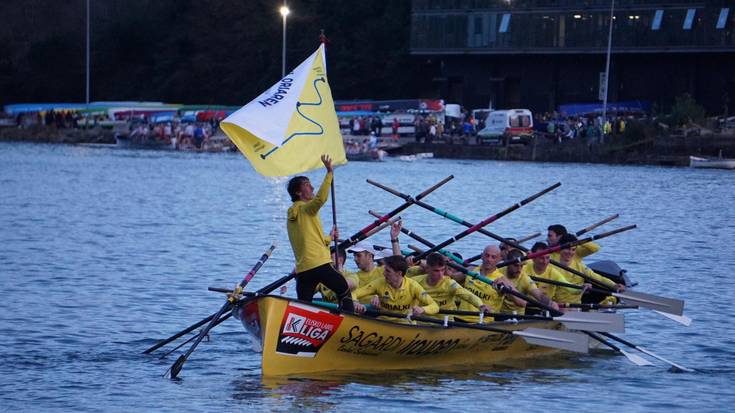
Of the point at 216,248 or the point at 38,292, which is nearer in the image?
the point at 38,292

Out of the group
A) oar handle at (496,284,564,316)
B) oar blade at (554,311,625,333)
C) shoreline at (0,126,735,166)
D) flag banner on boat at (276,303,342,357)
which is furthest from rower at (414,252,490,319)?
shoreline at (0,126,735,166)

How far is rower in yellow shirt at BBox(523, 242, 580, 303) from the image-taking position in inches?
803

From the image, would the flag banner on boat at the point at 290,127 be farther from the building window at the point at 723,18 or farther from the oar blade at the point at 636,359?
the building window at the point at 723,18

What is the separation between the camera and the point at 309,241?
1645cm

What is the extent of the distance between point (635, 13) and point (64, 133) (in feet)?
144

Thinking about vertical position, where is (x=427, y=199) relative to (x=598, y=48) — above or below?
below

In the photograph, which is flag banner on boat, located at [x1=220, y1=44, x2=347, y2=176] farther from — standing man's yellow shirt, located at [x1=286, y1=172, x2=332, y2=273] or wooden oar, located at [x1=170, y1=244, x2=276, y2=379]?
wooden oar, located at [x1=170, y1=244, x2=276, y2=379]

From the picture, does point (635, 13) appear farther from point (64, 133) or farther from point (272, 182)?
point (64, 133)

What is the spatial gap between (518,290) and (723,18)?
202 feet

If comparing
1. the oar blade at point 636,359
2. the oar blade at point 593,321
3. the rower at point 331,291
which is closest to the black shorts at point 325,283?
the rower at point 331,291

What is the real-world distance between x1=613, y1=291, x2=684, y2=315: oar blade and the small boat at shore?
47956 millimetres

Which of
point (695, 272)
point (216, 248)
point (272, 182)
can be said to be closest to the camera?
point (695, 272)

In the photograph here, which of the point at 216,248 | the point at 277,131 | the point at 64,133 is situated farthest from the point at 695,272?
the point at 64,133

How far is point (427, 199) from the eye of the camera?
54.8 meters
